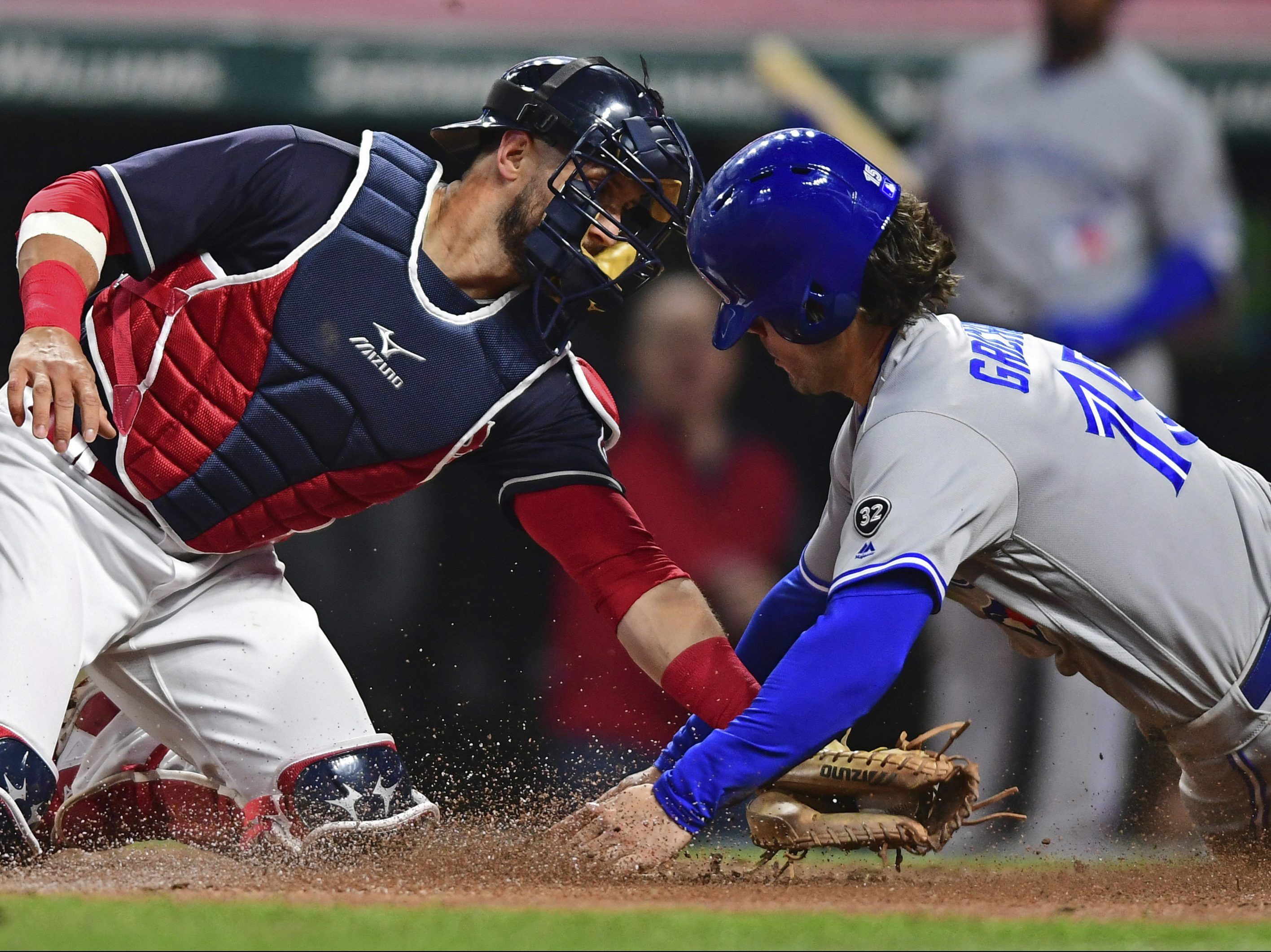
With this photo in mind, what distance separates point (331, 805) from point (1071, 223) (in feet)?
13.2

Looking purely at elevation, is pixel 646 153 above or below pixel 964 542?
above

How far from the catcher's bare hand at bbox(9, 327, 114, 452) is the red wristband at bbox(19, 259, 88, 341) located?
0.03 meters

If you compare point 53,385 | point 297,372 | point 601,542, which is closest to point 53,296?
point 53,385

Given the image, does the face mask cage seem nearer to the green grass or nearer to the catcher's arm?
the catcher's arm

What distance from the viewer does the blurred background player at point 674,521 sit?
19.3ft

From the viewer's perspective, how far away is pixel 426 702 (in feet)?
20.2

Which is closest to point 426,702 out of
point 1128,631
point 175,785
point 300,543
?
point 300,543

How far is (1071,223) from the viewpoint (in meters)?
5.96

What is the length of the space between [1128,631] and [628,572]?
1.11m

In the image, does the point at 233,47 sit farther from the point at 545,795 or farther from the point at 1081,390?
the point at 1081,390

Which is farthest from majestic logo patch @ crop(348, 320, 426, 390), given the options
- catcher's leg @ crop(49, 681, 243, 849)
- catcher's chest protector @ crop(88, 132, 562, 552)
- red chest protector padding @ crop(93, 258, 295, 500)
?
catcher's leg @ crop(49, 681, 243, 849)

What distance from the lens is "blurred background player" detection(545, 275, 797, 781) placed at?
5879 millimetres

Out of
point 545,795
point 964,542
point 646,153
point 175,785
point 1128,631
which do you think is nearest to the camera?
point 964,542

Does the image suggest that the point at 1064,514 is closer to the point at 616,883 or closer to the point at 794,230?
the point at 794,230
